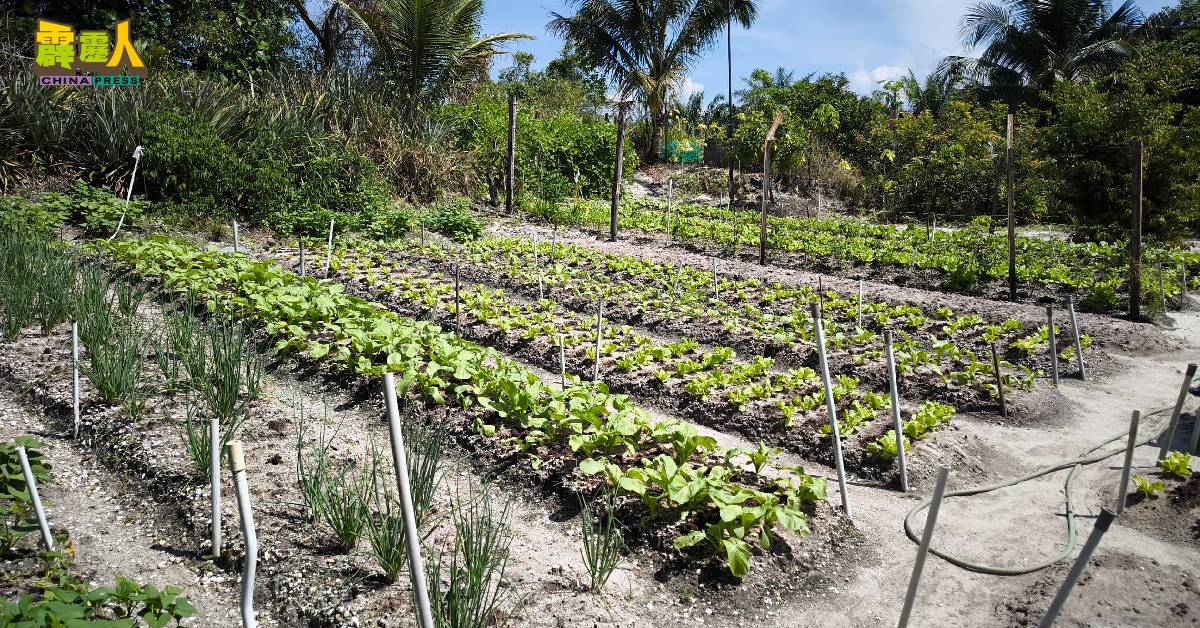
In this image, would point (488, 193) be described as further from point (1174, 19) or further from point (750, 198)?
point (1174, 19)

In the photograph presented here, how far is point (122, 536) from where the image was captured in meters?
3.08

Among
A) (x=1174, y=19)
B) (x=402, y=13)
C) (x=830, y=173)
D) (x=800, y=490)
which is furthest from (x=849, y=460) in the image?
(x=1174, y=19)

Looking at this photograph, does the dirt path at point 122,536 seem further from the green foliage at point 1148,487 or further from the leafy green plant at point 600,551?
the green foliage at point 1148,487

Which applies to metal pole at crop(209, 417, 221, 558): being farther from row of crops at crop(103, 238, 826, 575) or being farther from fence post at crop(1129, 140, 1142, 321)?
fence post at crop(1129, 140, 1142, 321)

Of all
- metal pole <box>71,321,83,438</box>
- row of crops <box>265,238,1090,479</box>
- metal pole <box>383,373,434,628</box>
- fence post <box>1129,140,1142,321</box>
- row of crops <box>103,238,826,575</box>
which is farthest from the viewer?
fence post <box>1129,140,1142,321</box>

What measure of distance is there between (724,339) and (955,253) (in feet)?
19.2

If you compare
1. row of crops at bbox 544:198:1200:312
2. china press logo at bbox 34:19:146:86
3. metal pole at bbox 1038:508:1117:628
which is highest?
china press logo at bbox 34:19:146:86

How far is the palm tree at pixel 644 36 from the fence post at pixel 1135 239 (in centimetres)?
1713

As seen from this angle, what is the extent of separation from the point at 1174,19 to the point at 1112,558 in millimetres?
33078

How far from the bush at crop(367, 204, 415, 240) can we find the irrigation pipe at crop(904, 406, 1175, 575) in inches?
363

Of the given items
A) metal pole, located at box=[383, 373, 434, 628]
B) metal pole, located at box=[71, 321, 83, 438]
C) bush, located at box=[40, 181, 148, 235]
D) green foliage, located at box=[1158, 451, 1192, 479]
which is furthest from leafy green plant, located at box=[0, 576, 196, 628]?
bush, located at box=[40, 181, 148, 235]

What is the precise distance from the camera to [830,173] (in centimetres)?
2152

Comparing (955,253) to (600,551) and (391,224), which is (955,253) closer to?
(391,224)

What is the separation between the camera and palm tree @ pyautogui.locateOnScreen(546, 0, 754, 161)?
23234 mm
